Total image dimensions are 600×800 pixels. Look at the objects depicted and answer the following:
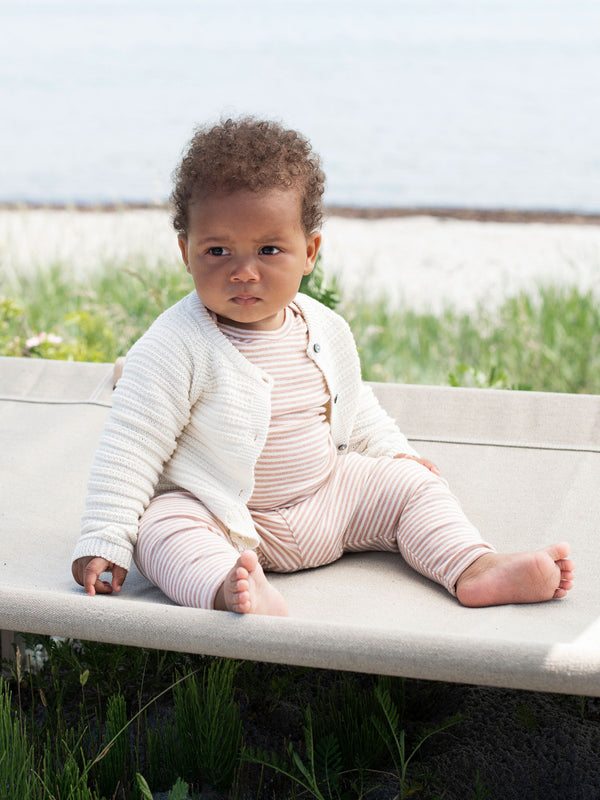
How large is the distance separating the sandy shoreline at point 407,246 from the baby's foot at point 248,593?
3975 millimetres

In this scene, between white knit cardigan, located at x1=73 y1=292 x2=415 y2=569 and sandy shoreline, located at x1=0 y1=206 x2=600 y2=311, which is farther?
sandy shoreline, located at x1=0 y1=206 x2=600 y2=311

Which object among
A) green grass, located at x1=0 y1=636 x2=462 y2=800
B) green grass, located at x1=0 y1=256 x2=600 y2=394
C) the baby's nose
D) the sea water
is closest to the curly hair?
the baby's nose

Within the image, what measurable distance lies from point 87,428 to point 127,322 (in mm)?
1771

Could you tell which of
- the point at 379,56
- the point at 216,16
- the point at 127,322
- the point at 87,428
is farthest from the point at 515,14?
the point at 87,428

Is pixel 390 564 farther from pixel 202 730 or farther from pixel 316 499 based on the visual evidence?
pixel 202 730

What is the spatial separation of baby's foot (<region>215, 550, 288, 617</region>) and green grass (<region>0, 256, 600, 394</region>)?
202 centimetres

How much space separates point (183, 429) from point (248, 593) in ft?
1.50

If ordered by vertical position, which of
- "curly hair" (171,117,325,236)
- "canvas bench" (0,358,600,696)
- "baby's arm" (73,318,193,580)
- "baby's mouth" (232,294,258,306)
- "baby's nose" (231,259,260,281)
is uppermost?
"curly hair" (171,117,325,236)

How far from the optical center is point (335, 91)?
59.5ft

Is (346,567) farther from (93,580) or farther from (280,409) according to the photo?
(93,580)

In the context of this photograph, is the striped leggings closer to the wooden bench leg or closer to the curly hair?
the curly hair

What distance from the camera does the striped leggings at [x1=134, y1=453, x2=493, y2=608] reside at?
1.67 meters

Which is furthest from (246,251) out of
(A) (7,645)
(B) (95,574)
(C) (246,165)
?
(A) (7,645)

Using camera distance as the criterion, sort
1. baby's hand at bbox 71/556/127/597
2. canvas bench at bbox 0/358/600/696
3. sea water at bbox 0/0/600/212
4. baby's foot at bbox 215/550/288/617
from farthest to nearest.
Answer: sea water at bbox 0/0/600/212 < baby's hand at bbox 71/556/127/597 < baby's foot at bbox 215/550/288/617 < canvas bench at bbox 0/358/600/696
